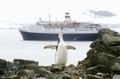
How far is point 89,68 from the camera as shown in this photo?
8.03 meters

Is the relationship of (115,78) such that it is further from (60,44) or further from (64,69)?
(60,44)

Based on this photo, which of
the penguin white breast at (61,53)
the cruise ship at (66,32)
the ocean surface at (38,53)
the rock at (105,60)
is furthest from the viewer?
the cruise ship at (66,32)

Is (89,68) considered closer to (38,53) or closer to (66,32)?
(38,53)

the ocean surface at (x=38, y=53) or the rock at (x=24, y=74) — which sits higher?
the rock at (x=24, y=74)

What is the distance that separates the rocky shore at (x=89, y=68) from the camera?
7.53 meters

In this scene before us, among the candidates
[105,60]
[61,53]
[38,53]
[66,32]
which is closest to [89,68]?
[105,60]

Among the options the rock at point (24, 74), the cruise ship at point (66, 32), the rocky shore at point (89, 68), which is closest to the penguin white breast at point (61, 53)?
the rocky shore at point (89, 68)

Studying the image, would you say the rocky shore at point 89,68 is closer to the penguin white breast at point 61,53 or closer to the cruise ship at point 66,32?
the penguin white breast at point 61,53

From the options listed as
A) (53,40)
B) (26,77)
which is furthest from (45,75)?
(53,40)

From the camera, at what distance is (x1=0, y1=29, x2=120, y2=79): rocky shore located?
24.7 feet

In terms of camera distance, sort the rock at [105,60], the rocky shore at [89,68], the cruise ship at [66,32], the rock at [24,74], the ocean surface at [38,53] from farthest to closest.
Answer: the cruise ship at [66,32] → the ocean surface at [38,53] → the rock at [105,60] → the rocky shore at [89,68] → the rock at [24,74]

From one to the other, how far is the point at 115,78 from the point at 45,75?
1319mm

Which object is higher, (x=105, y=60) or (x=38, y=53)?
(x=105, y=60)

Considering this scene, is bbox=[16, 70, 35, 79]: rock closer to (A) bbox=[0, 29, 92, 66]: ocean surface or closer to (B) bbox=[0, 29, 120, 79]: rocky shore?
(B) bbox=[0, 29, 120, 79]: rocky shore
